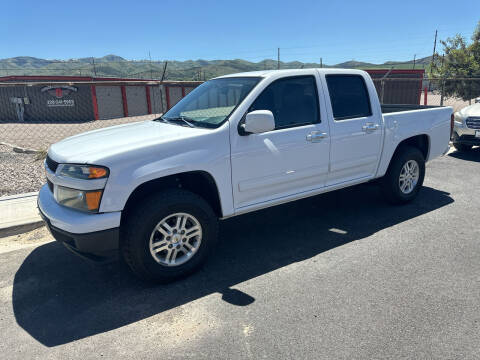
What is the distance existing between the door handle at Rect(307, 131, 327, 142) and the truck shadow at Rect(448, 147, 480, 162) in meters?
5.74

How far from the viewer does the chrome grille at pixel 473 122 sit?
8172 mm

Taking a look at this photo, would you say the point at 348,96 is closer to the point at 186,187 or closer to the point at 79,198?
the point at 186,187

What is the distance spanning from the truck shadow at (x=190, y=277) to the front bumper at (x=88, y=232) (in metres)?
0.47

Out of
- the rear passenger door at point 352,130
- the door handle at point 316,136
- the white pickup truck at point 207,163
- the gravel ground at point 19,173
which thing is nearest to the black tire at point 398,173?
the white pickup truck at point 207,163

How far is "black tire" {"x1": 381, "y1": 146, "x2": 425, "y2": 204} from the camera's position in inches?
204

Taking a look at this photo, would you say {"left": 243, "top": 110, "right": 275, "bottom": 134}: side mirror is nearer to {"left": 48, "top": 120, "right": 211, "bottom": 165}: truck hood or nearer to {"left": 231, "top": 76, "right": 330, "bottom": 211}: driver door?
{"left": 231, "top": 76, "right": 330, "bottom": 211}: driver door

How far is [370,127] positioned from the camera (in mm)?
4680

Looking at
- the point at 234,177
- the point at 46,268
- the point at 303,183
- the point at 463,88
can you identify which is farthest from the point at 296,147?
the point at 463,88

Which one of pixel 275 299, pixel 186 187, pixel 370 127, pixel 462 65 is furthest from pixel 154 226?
pixel 462 65

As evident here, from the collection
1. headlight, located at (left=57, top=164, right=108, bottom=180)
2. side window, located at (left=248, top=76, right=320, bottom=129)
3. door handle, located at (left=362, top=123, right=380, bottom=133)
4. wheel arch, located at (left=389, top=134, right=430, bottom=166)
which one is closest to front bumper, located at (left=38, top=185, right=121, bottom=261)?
headlight, located at (left=57, top=164, right=108, bottom=180)

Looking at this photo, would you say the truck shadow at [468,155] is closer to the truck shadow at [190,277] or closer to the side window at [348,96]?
the truck shadow at [190,277]

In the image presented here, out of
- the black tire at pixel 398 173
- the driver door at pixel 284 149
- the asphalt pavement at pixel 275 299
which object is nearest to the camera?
the asphalt pavement at pixel 275 299

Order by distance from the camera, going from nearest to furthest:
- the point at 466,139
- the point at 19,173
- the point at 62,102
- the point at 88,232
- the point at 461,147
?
the point at 88,232 < the point at 19,173 < the point at 466,139 < the point at 461,147 < the point at 62,102

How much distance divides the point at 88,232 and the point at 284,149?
2019 millimetres
